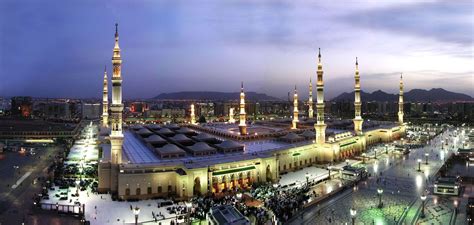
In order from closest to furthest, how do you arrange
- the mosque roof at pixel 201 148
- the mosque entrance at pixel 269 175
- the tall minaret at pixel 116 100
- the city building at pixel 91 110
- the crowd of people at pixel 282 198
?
1. the crowd of people at pixel 282 198
2. the tall minaret at pixel 116 100
3. the mosque entrance at pixel 269 175
4. the mosque roof at pixel 201 148
5. the city building at pixel 91 110

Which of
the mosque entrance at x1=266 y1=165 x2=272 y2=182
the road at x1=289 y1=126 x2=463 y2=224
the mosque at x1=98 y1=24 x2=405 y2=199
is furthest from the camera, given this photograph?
the mosque entrance at x1=266 y1=165 x2=272 y2=182

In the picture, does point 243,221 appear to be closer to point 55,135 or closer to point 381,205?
point 381,205

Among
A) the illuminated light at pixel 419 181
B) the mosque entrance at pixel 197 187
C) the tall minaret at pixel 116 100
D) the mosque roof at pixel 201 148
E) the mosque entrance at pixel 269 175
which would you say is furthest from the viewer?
the mosque roof at pixel 201 148

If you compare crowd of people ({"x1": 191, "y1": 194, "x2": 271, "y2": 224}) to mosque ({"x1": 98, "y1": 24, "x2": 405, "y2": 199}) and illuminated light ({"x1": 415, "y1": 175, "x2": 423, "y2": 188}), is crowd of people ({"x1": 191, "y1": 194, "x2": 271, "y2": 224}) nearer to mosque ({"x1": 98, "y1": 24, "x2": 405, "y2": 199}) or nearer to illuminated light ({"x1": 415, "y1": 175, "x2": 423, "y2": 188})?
mosque ({"x1": 98, "y1": 24, "x2": 405, "y2": 199})

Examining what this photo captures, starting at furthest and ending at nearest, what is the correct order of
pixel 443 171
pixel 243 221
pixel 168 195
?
pixel 443 171
pixel 168 195
pixel 243 221

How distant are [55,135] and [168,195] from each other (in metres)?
34.6

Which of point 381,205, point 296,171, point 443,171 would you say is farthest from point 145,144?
point 443,171

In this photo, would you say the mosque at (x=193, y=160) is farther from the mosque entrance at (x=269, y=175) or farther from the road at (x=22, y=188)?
the road at (x=22, y=188)

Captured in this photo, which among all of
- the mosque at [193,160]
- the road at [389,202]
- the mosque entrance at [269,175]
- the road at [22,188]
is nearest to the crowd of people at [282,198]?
the road at [389,202]

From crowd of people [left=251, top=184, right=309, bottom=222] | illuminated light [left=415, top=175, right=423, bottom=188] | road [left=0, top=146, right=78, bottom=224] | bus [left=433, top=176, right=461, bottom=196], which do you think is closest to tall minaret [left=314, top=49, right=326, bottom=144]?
illuminated light [left=415, top=175, right=423, bottom=188]

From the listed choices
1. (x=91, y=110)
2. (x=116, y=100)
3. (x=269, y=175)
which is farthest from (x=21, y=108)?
(x=269, y=175)

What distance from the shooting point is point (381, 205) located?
59.9 ft

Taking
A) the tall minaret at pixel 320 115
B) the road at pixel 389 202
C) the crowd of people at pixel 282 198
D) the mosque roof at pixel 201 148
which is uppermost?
the tall minaret at pixel 320 115

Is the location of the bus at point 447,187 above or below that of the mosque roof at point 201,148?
below
